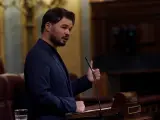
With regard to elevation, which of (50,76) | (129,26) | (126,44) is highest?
(129,26)

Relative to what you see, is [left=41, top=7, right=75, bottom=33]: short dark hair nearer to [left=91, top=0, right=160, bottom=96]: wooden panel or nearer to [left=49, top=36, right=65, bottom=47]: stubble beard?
[left=49, top=36, right=65, bottom=47]: stubble beard

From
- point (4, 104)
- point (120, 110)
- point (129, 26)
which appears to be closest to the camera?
point (120, 110)

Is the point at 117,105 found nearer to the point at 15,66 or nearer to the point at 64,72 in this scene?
the point at 64,72

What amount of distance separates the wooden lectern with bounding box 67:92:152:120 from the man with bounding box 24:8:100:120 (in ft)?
0.69

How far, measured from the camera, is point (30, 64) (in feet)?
5.96

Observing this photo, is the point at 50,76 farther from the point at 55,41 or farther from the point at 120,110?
the point at 120,110

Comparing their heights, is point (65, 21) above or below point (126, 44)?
above

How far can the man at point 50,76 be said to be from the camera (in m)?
1.77

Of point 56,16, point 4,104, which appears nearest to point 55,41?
point 56,16

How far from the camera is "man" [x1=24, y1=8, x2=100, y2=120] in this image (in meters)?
1.77

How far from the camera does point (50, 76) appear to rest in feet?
5.96

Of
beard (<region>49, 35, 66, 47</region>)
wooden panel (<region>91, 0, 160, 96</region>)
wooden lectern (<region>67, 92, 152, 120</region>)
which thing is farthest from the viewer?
wooden panel (<region>91, 0, 160, 96</region>)

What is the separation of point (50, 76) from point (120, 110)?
640mm

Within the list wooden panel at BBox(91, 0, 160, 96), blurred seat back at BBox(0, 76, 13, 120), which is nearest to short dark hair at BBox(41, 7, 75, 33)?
blurred seat back at BBox(0, 76, 13, 120)
